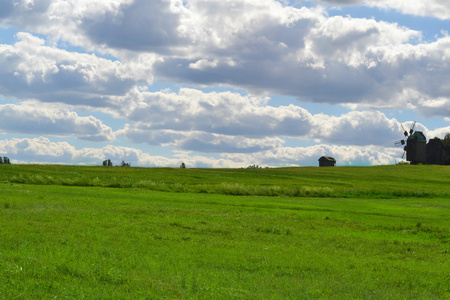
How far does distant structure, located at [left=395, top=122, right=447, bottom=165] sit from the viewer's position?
17188cm

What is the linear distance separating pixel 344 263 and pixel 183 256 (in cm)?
521

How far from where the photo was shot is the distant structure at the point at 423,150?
171875 millimetres

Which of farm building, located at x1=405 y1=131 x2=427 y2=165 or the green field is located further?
farm building, located at x1=405 y1=131 x2=427 y2=165

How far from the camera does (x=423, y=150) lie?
173 m

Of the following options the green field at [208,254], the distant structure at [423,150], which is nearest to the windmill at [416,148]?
the distant structure at [423,150]

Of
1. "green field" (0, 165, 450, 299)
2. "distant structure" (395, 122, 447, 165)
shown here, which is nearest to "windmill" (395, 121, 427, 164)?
"distant structure" (395, 122, 447, 165)

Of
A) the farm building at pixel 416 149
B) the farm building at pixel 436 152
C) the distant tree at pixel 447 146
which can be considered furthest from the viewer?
the farm building at pixel 436 152

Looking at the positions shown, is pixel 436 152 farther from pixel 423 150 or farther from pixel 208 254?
pixel 208 254

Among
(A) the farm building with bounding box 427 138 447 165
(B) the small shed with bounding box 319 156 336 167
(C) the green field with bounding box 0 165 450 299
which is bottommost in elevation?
(C) the green field with bounding box 0 165 450 299

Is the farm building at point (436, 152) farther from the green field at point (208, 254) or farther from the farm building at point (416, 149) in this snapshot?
the green field at point (208, 254)

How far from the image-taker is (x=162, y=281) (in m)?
11.6

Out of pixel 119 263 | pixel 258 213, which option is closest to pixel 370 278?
pixel 119 263

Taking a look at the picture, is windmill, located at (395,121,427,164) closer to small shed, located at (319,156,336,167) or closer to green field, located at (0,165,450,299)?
small shed, located at (319,156,336,167)

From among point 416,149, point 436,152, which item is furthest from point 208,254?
point 436,152
